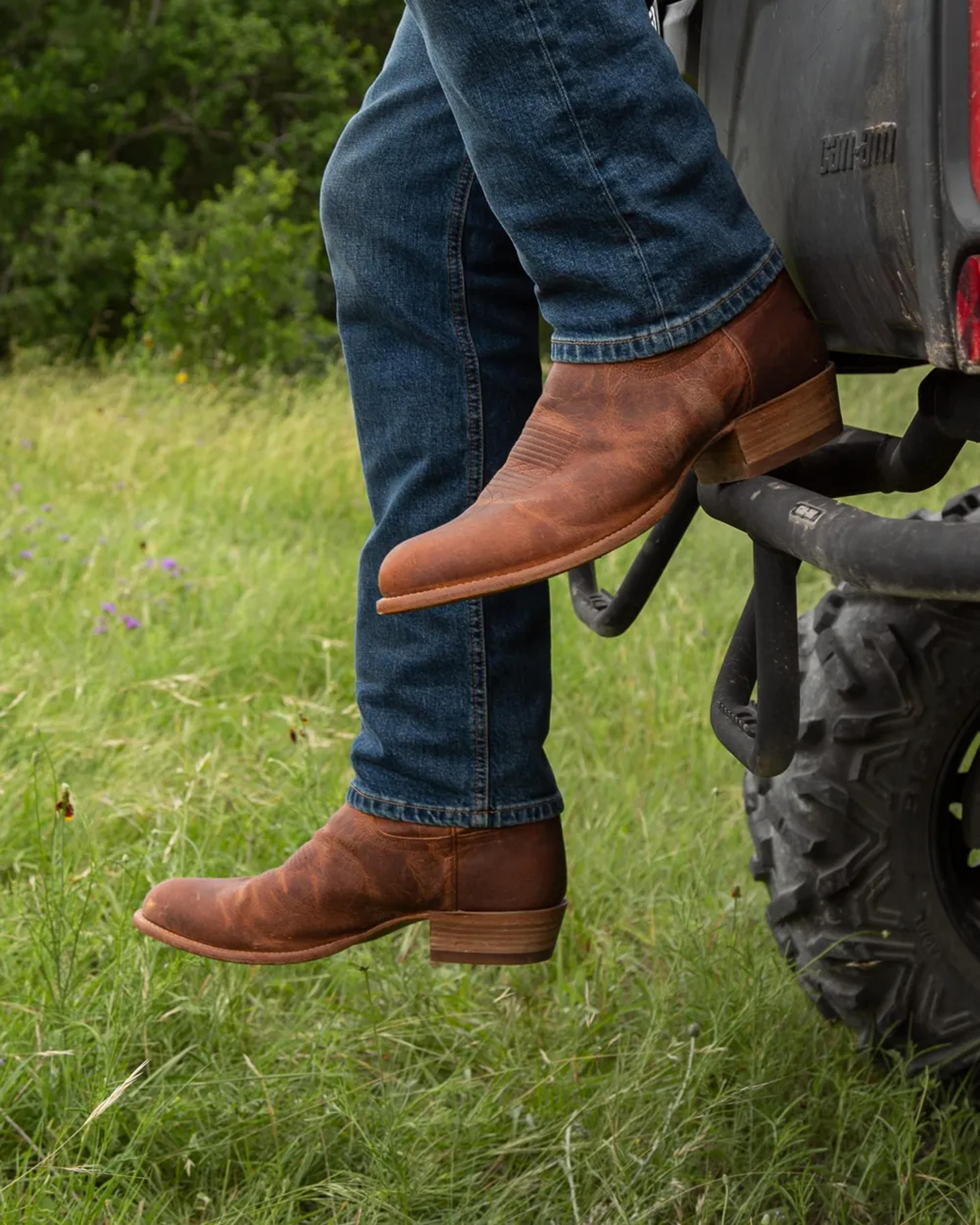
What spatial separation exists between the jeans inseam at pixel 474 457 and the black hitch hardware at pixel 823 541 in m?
0.19

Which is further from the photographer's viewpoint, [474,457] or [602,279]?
[474,457]

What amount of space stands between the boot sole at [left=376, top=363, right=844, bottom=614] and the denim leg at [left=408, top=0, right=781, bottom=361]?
93 millimetres

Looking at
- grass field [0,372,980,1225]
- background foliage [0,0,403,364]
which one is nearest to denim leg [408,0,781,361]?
grass field [0,372,980,1225]

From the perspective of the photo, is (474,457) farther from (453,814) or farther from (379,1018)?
(379,1018)

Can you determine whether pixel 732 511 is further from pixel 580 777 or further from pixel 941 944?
pixel 580 777

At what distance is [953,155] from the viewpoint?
958 millimetres

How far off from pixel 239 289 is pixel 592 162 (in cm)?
874

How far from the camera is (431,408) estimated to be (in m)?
1.42

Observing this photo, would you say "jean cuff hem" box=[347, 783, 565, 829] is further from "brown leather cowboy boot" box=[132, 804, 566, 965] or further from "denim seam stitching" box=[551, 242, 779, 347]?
"denim seam stitching" box=[551, 242, 779, 347]

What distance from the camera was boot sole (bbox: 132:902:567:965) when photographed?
4.82ft

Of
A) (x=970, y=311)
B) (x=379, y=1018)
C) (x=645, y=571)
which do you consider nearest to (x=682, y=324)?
(x=970, y=311)

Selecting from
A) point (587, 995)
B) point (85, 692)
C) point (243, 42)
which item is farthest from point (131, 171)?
point (587, 995)

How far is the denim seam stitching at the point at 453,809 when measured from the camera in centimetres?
143

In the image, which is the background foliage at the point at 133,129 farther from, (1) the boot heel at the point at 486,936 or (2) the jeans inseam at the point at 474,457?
(1) the boot heel at the point at 486,936
